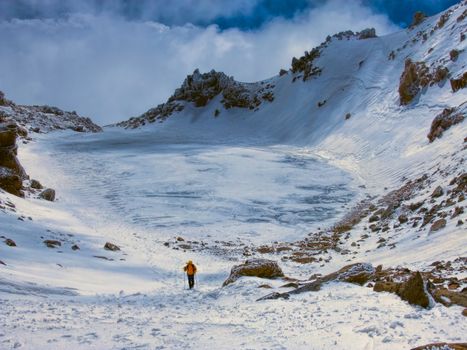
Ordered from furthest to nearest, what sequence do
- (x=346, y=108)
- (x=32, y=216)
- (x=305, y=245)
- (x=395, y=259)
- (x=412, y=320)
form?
(x=346, y=108), (x=305, y=245), (x=32, y=216), (x=395, y=259), (x=412, y=320)

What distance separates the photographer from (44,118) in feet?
246

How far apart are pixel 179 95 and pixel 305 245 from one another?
70.3m

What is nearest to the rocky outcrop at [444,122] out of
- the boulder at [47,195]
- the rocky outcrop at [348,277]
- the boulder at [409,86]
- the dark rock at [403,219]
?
the boulder at [409,86]

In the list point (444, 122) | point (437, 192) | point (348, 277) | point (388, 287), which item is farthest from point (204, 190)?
point (388, 287)

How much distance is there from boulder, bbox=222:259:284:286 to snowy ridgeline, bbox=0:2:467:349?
0.54 metres

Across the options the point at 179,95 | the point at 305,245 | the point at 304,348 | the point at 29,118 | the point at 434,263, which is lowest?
the point at 304,348

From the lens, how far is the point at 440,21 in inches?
2254

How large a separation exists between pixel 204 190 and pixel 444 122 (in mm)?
17455

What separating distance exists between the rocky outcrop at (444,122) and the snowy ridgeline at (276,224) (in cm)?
24

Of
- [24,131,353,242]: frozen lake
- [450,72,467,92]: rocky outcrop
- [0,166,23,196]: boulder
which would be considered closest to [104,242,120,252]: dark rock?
[24,131,353,242]: frozen lake

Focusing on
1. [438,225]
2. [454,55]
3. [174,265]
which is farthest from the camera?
[454,55]

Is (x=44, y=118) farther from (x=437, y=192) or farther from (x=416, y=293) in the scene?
(x=416, y=293)

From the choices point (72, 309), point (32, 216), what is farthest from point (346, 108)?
point (72, 309)

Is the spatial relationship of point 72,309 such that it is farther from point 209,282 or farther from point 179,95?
point 179,95
